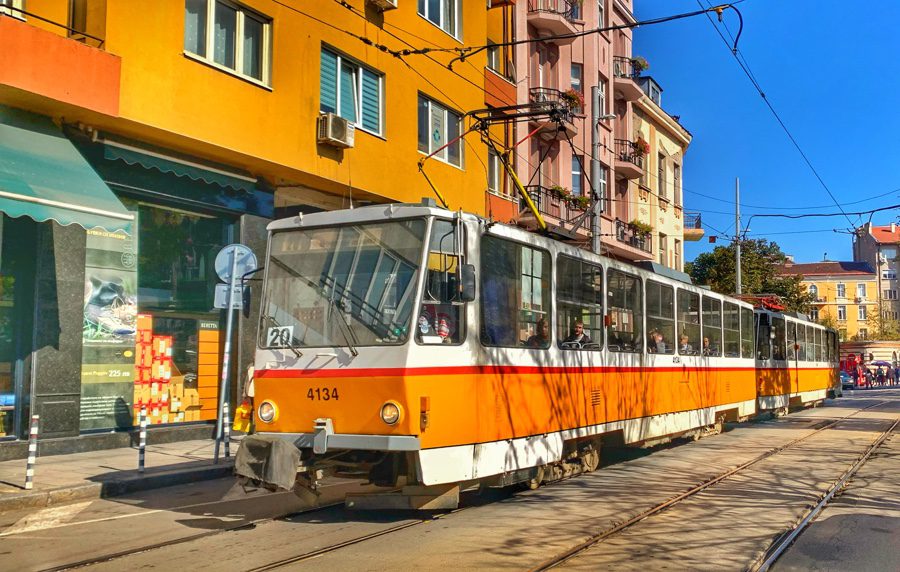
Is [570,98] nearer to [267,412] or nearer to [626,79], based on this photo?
[626,79]

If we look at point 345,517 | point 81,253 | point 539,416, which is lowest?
point 345,517

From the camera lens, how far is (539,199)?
26.5m

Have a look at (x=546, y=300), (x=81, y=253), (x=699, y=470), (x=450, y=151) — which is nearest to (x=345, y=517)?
(x=546, y=300)

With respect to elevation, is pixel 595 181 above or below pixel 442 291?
above

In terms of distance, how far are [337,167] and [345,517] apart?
9.61 m

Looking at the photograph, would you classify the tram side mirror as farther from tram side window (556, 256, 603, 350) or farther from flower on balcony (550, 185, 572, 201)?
flower on balcony (550, 185, 572, 201)

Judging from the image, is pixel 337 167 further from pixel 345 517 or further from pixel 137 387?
pixel 345 517

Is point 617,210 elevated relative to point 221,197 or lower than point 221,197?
elevated

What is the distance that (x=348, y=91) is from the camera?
1761 cm

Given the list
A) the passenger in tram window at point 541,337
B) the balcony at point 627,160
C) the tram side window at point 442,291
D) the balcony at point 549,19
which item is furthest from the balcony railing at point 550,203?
the tram side window at point 442,291

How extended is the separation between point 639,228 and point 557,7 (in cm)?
981

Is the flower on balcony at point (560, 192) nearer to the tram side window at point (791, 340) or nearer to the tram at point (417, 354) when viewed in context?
the tram side window at point (791, 340)

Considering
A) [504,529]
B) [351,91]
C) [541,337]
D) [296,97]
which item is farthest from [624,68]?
[504,529]

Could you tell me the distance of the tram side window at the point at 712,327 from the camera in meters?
16.0
